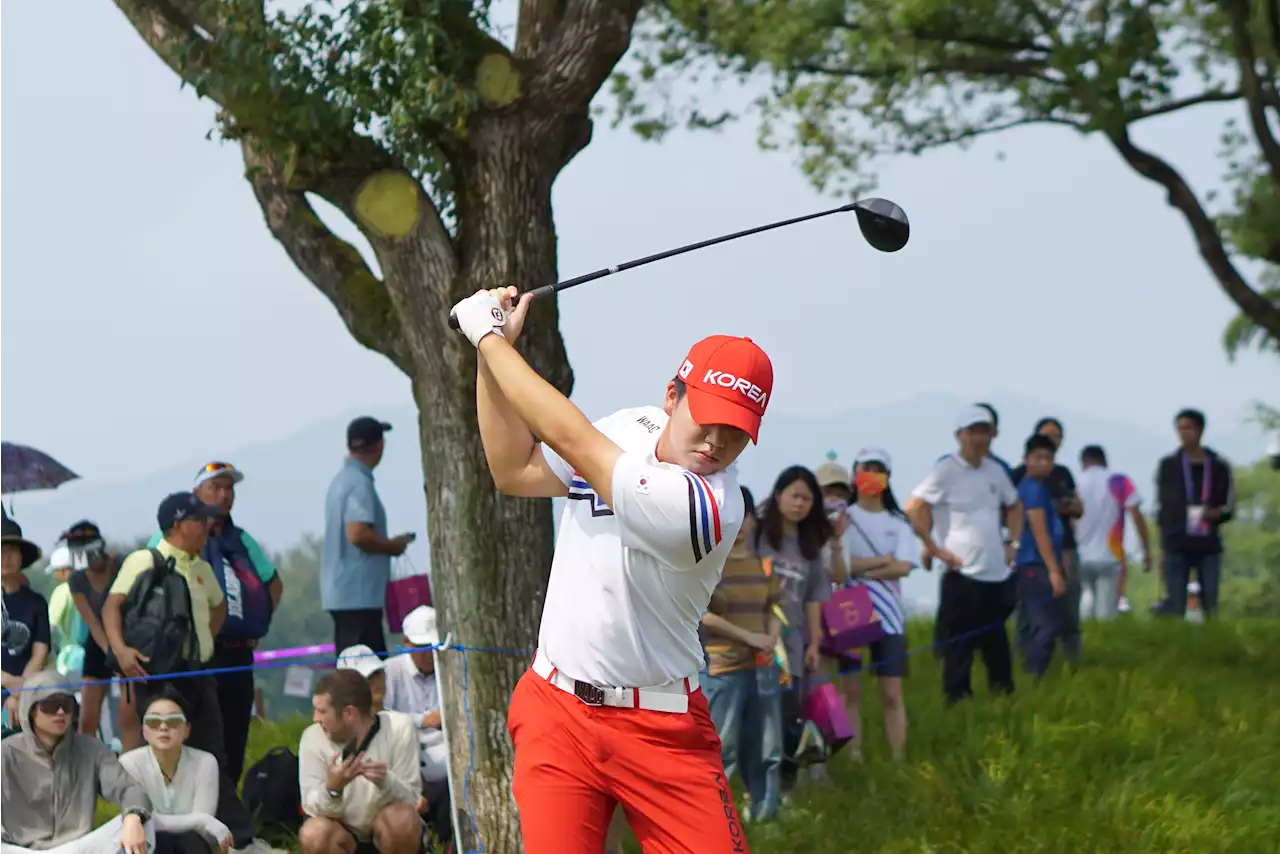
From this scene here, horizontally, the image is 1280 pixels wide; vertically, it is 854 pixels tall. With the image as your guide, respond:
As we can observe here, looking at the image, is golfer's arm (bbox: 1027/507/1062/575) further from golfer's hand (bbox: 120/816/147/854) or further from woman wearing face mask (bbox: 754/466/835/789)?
golfer's hand (bbox: 120/816/147/854)

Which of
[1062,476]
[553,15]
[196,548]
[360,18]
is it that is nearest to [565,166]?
[553,15]

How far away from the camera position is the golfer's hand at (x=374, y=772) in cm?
693

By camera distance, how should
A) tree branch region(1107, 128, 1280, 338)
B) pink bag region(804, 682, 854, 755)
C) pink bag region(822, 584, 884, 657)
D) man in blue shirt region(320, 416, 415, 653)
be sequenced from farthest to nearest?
tree branch region(1107, 128, 1280, 338) → man in blue shirt region(320, 416, 415, 653) → pink bag region(822, 584, 884, 657) → pink bag region(804, 682, 854, 755)

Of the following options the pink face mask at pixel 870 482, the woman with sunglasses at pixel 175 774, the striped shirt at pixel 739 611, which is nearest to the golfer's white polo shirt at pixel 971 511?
the pink face mask at pixel 870 482

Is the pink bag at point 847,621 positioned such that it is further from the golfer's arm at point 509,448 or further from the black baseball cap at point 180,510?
the golfer's arm at point 509,448

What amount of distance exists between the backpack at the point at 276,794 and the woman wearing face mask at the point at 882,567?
292 centimetres

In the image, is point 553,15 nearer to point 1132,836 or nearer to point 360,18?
point 360,18

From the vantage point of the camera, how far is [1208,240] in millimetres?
14008

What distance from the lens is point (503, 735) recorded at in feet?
22.8

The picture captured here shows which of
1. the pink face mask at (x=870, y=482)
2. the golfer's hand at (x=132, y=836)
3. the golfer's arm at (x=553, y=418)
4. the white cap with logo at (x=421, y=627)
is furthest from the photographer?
the pink face mask at (x=870, y=482)

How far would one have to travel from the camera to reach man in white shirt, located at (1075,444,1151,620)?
12.8 metres

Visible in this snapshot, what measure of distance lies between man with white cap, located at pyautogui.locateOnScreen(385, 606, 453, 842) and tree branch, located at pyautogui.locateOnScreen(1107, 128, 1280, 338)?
823 centimetres

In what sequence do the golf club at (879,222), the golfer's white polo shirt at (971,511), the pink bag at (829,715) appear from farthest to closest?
the golfer's white polo shirt at (971,511)
the pink bag at (829,715)
the golf club at (879,222)

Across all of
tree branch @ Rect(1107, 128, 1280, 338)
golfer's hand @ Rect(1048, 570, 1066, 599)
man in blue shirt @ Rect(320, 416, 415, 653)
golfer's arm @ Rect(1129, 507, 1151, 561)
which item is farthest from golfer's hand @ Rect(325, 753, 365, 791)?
tree branch @ Rect(1107, 128, 1280, 338)
